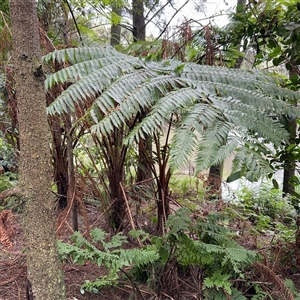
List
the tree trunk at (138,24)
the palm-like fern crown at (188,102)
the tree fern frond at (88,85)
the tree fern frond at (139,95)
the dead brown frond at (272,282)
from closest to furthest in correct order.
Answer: the palm-like fern crown at (188,102) → the tree fern frond at (139,95) → the tree fern frond at (88,85) → the dead brown frond at (272,282) → the tree trunk at (138,24)

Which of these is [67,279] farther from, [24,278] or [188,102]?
[188,102]

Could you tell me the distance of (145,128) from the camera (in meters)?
0.92

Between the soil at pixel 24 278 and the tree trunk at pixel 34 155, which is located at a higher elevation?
the tree trunk at pixel 34 155

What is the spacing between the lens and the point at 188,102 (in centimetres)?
99

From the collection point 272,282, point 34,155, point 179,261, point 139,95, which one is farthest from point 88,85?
point 272,282

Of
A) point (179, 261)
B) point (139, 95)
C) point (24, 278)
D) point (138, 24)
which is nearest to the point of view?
point (139, 95)

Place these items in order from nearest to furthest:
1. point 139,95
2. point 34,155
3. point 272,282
→ point 34,155
point 139,95
point 272,282

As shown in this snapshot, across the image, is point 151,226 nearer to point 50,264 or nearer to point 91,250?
point 91,250

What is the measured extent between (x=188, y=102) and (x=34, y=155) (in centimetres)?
58

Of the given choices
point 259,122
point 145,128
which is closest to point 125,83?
point 145,128

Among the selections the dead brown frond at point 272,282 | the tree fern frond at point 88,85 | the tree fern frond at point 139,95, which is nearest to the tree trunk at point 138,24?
the tree fern frond at point 88,85

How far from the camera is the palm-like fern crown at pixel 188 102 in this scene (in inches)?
32.5

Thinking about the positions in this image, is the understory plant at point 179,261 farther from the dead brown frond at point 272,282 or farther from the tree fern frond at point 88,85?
the tree fern frond at point 88,85

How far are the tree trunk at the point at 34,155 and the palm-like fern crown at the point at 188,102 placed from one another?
0.17 m
